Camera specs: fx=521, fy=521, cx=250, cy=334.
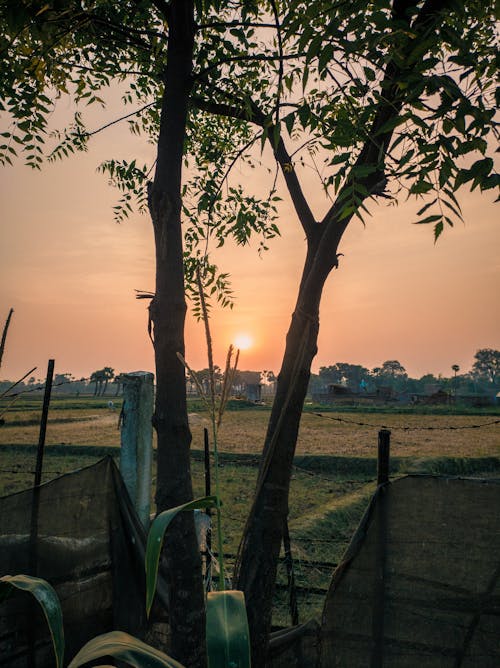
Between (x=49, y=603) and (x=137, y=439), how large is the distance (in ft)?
12.5

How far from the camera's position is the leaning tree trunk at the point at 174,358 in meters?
3.52

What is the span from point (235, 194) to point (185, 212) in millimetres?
558

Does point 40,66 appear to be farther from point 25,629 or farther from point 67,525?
point 25,629

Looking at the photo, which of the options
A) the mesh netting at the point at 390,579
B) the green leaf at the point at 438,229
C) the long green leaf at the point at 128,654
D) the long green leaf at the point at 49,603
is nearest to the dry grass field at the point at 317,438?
the mesh netting at the point at 390,579

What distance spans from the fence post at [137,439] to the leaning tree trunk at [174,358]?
47.9 inches

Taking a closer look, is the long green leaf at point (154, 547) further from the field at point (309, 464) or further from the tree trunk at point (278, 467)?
the tree trunk at point (278, 467)

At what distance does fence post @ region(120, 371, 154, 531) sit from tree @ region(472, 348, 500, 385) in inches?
6973

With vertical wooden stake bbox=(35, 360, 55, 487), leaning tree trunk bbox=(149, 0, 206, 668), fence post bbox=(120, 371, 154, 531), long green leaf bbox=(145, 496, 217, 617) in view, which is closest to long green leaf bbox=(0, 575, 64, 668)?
long green leaf bbox=(145, 496, 217, 617)

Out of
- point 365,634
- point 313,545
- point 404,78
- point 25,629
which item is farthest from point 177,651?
point 313,545

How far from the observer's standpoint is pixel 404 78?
7.79 feet

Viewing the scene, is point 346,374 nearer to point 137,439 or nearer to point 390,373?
point 390,373

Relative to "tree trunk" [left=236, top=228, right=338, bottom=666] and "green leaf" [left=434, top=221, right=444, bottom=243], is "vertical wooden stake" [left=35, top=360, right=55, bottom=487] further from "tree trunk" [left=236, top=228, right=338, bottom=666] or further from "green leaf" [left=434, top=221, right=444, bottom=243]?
"green leaf" [left=434, top=221, right=444, bottom=243]

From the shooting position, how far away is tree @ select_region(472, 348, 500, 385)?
166 meters

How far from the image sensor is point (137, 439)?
4961mm
